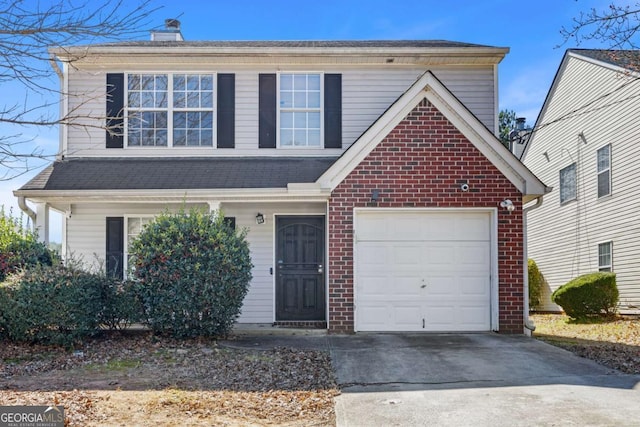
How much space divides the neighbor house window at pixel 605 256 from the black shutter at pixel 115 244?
12.1 metres

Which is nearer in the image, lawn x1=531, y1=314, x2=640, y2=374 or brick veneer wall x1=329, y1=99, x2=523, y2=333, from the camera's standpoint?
lawn x1=531, y1=314, x2=640, y2=374

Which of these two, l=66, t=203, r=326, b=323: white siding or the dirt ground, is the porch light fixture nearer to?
l=66, t=203, r=326, b=323: white siding

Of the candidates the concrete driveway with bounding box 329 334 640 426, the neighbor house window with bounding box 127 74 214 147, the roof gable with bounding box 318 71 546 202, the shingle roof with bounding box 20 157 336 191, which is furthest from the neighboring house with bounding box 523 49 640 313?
the neighbor house window with bounding box 127 74 214 147

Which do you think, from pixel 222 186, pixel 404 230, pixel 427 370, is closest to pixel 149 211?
pixel 222 186

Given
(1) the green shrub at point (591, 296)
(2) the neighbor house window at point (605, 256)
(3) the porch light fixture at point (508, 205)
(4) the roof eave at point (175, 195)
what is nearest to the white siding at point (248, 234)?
(4) the roof eave at point (175, 195)

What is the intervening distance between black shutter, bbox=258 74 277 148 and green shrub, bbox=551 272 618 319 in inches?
314

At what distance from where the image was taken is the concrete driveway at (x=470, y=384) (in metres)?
5.79

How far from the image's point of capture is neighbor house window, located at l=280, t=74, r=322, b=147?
12.5 metres

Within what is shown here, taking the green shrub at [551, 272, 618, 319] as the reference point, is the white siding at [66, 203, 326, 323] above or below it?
above

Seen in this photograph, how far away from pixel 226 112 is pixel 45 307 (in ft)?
17.5

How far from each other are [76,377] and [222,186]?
15.1 ft

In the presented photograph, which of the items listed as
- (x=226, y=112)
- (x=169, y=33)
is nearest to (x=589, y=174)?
(x=226, y=112)

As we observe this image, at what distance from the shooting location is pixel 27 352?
349 inches

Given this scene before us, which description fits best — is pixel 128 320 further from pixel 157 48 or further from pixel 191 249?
pixel 157 48
